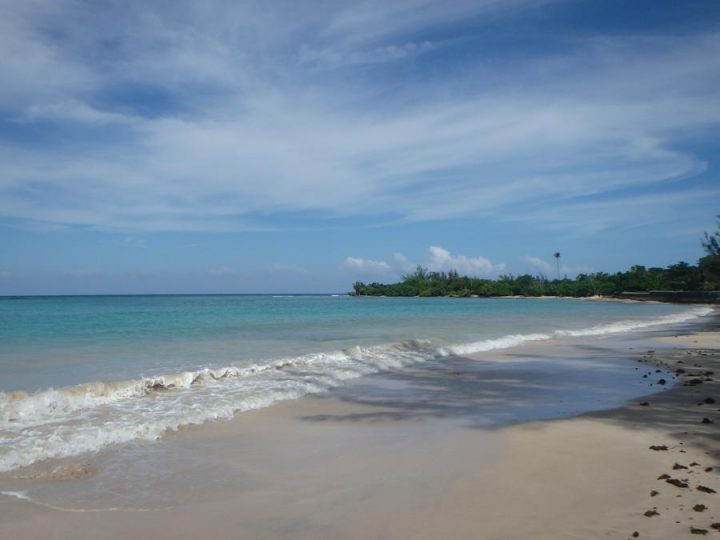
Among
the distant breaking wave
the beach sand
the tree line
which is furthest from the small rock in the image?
the tree line

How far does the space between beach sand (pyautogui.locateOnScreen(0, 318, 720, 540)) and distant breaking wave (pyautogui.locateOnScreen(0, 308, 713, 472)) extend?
62 centimetres

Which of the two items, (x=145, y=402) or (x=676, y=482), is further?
(x=145, y=402)

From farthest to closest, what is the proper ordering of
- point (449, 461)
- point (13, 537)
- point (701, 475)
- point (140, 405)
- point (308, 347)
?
point (308, 347), point (140, 405), point (449, 461), point (701, 475), point (13, 537)

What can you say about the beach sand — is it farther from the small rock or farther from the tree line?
the tree line

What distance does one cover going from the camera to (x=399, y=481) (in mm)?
4961

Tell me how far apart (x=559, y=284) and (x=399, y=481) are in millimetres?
122206

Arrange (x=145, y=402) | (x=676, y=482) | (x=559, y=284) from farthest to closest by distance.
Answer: (x=559, y=284) < (x=145, y=402) < (x=676, y=482)

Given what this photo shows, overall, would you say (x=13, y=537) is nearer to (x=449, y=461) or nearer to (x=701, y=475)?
(x=449, y=461)

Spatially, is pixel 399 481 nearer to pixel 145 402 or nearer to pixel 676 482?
pixel 676 482

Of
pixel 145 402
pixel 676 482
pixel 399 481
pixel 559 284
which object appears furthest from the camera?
pixel 559 284

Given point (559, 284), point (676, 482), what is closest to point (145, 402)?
point (676, 482)

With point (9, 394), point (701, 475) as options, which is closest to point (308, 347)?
point (9, 394)

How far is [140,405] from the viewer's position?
853 centimetres

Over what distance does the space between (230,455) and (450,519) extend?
280 cm
